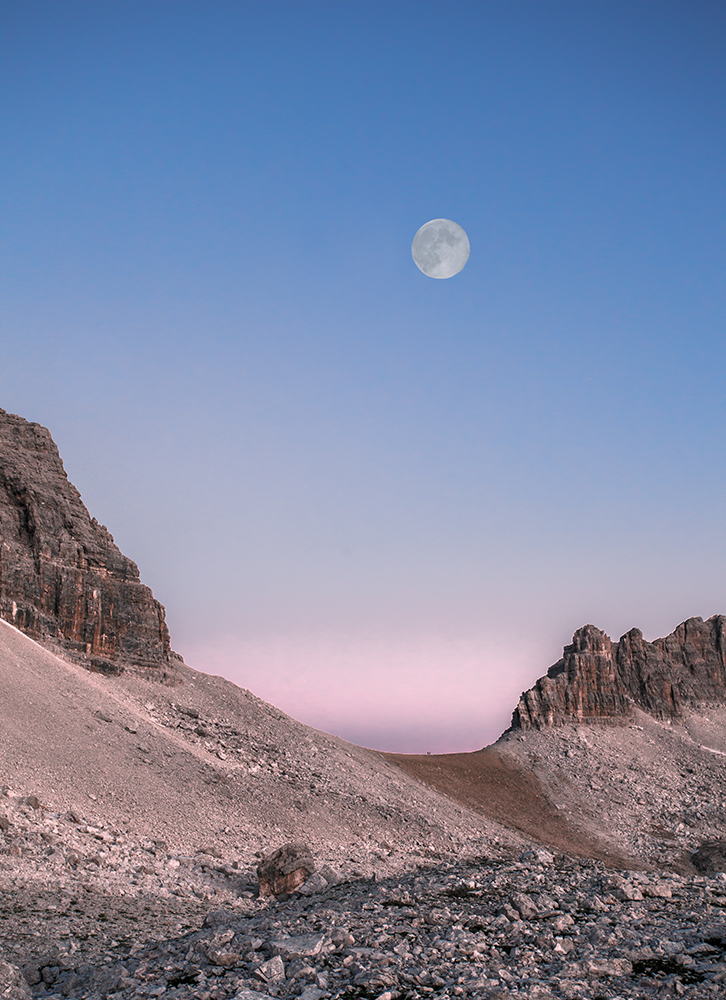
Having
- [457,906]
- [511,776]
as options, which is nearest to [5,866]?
[457,906]

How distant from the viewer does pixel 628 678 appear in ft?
292

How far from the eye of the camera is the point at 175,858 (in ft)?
88.2

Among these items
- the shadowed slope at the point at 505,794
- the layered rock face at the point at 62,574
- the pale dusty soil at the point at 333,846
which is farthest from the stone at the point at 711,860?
the layered rock face at the point at 62,574

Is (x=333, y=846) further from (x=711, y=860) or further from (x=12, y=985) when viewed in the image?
(x=12, y=985)

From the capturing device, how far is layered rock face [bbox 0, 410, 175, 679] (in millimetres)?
55875

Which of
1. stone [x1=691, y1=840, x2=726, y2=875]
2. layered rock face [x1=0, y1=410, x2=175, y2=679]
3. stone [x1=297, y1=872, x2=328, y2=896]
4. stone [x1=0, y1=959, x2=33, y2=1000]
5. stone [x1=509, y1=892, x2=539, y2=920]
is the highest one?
layered rock face [x1=0, y1=410, x2=175, y2=679]

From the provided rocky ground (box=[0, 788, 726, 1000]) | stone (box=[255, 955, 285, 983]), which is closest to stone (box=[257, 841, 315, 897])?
rocky ground (box=[0, 788, 726, 1000])

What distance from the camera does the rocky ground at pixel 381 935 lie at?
35.8ft

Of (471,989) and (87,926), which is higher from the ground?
(471,989)

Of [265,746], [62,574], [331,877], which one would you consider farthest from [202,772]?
[62,574]

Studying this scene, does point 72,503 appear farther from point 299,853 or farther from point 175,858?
point 299,853

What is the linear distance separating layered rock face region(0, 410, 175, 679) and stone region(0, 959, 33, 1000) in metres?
45.3

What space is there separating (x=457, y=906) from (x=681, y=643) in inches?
3647

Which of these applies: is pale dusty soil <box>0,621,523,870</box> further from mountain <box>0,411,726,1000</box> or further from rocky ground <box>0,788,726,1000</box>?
rocky ground <box>0,788,726,1000</box>
